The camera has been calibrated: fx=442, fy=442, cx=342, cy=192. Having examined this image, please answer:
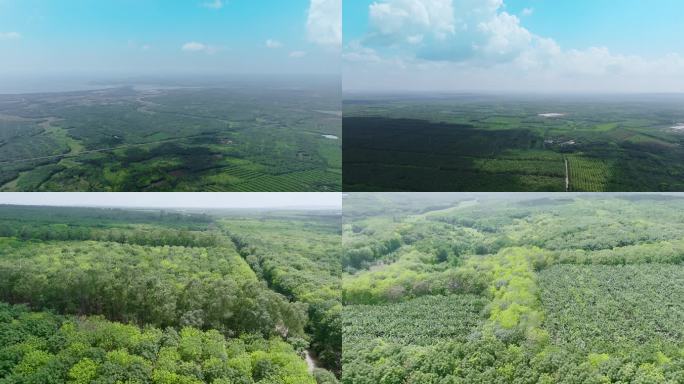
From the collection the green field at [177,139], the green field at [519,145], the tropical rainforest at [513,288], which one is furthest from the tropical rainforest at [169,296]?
the green field at [519,145]

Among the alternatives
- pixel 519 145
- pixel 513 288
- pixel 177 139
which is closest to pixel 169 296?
pixel 177 139

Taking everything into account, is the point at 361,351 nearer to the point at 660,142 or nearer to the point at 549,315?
the point at 549,315

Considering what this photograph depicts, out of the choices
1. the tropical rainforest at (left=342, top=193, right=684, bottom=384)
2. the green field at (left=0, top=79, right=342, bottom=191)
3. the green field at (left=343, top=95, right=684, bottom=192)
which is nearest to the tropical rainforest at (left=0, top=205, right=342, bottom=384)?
the tropical rainforest at (left=342, top=193, right=684, bottom=384)

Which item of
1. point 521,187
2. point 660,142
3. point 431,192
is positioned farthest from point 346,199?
point 660,142

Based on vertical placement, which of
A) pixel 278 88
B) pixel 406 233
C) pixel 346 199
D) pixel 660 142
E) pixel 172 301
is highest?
pixel 278 88

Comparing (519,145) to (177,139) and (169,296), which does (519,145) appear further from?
(169,296)

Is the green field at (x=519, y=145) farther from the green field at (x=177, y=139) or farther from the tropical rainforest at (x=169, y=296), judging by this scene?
the tropical rainforest at (x=169, y=296)

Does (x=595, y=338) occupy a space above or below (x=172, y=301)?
below
